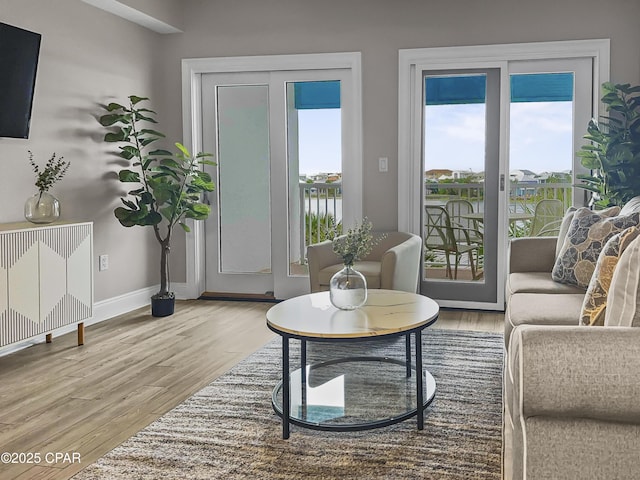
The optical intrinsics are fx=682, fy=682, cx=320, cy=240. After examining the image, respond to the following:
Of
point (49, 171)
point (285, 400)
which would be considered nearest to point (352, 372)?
point (285, 400)

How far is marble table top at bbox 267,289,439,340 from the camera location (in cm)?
285

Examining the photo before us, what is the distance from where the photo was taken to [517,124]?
533 centimetres

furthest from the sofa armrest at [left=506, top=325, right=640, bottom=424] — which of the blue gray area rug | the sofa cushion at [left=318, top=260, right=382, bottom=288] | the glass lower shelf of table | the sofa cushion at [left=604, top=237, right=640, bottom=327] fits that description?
the sofa cushion at [left=318, top=260, right=382, bottom=288]

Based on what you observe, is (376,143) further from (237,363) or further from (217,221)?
(237,363)

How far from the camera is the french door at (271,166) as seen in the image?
5.76m

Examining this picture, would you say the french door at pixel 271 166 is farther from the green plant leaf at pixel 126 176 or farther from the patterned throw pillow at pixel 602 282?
the patterned throw pillow at pixel 602 282

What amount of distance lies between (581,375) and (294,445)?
4.47 ft

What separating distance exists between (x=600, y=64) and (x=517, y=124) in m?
0.72

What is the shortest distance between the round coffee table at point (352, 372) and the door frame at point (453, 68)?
1.95 metres

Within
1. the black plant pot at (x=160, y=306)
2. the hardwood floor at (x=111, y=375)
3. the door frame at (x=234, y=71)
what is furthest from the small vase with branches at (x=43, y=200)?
the door frame at (x=234, y=71)

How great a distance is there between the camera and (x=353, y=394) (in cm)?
333

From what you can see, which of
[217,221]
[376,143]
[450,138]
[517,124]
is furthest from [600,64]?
[217,221]

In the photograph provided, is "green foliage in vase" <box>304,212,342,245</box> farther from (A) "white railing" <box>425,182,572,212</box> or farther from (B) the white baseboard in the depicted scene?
(B) the white baseboard

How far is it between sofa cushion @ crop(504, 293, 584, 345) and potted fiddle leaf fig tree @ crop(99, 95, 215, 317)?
284cm
